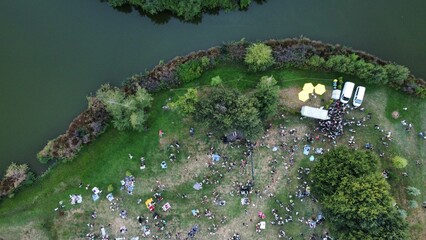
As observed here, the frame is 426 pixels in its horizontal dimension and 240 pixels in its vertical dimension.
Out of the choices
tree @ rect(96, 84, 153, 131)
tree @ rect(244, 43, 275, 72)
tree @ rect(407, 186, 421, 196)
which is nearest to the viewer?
tree @ rect(96, 84, 153, 131)

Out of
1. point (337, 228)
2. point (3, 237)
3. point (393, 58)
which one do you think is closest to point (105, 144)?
point (3, 237)

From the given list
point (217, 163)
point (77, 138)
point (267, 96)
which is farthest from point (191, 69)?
point (77, 138)

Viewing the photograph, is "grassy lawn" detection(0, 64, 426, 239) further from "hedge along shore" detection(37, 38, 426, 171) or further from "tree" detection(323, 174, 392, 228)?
"tree" detection(323, 174, 392, 228)

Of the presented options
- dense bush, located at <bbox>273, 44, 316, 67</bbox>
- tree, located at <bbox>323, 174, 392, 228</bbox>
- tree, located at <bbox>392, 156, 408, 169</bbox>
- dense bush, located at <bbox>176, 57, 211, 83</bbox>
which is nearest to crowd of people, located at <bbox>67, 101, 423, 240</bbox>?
tree, located at <bbox>392, 156, 408, 169</bbox>

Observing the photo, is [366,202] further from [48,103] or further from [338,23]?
[48,103]

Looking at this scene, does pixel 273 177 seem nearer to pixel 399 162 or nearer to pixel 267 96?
pixel 267 96

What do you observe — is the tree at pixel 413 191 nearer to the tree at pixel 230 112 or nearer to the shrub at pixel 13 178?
the tree at pixel 230 112
